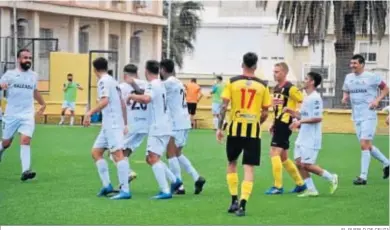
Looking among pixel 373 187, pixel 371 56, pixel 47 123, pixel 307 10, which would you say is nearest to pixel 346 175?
pixel 373 187

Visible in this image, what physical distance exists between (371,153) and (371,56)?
2702cm

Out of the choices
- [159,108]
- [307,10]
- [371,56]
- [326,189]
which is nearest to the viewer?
[159,108]

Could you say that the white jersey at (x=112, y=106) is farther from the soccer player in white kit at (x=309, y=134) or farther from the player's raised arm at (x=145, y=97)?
the soccer player in white kit at (x=309, y=134)

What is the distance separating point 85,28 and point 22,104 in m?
32.1

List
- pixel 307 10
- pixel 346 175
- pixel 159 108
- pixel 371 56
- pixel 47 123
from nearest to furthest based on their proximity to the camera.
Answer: pixel 159 108 → pixel 346 175 → pixel 47 123 → pixel 307 10 → pixel 371 56

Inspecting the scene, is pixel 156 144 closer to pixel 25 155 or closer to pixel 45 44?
pixel 25 155

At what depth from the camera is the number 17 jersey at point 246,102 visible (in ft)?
36.3

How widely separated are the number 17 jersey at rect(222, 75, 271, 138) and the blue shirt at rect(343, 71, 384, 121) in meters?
4.31

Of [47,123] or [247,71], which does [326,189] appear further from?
[47,123]

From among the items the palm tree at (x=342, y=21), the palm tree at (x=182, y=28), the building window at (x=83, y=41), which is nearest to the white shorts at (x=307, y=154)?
the palm tree at (x=342, y=21)

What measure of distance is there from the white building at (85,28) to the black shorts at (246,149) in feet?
86.8

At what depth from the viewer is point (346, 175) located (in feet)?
53.6

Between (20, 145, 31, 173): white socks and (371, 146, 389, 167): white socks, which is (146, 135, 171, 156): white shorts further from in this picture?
(371, 146, 389, 167): white socks

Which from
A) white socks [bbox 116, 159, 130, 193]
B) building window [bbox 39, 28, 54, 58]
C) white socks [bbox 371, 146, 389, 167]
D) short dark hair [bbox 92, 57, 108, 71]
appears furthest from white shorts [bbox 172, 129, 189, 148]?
building window [bbox 39, 28, 54, 58]
